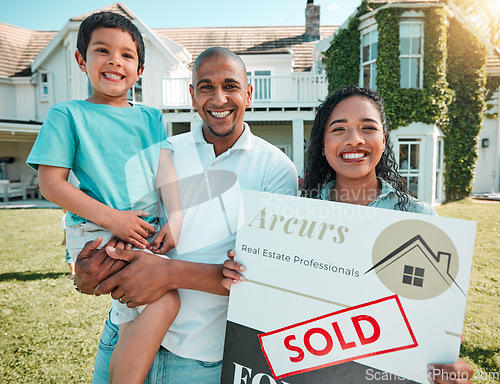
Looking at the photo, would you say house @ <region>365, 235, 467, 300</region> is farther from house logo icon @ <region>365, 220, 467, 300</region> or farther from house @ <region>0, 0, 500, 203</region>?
house @ <region>0, 0, 500, 203</region>

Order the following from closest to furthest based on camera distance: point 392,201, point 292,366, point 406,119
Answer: point 292,366, point 392,201, point 406,119

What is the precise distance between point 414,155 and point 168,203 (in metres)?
11.2

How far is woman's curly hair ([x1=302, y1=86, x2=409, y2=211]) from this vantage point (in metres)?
1.70

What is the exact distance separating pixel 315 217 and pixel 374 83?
11.3 m

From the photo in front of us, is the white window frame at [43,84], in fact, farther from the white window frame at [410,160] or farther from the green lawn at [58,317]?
the white window frame at [410,160]

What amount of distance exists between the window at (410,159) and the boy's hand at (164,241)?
1082 cm

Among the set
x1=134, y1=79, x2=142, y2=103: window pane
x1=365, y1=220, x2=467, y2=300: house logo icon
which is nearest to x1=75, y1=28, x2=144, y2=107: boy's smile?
x1=365, y1=220, x2=467, y2=300: house logo icon

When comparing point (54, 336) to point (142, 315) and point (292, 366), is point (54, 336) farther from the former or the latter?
point (292, 366)

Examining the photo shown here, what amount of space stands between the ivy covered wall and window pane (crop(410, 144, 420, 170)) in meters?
0.85

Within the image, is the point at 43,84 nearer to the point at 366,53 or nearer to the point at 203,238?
the point at 366,53

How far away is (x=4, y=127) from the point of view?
13.8 meters

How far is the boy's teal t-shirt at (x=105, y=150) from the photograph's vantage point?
4.73 feet

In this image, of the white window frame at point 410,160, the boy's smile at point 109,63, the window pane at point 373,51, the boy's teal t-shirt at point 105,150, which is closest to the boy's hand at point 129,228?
the boy's teal t-shirt at point 105,150

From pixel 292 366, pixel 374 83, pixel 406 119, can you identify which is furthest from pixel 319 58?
pixel 292 366
